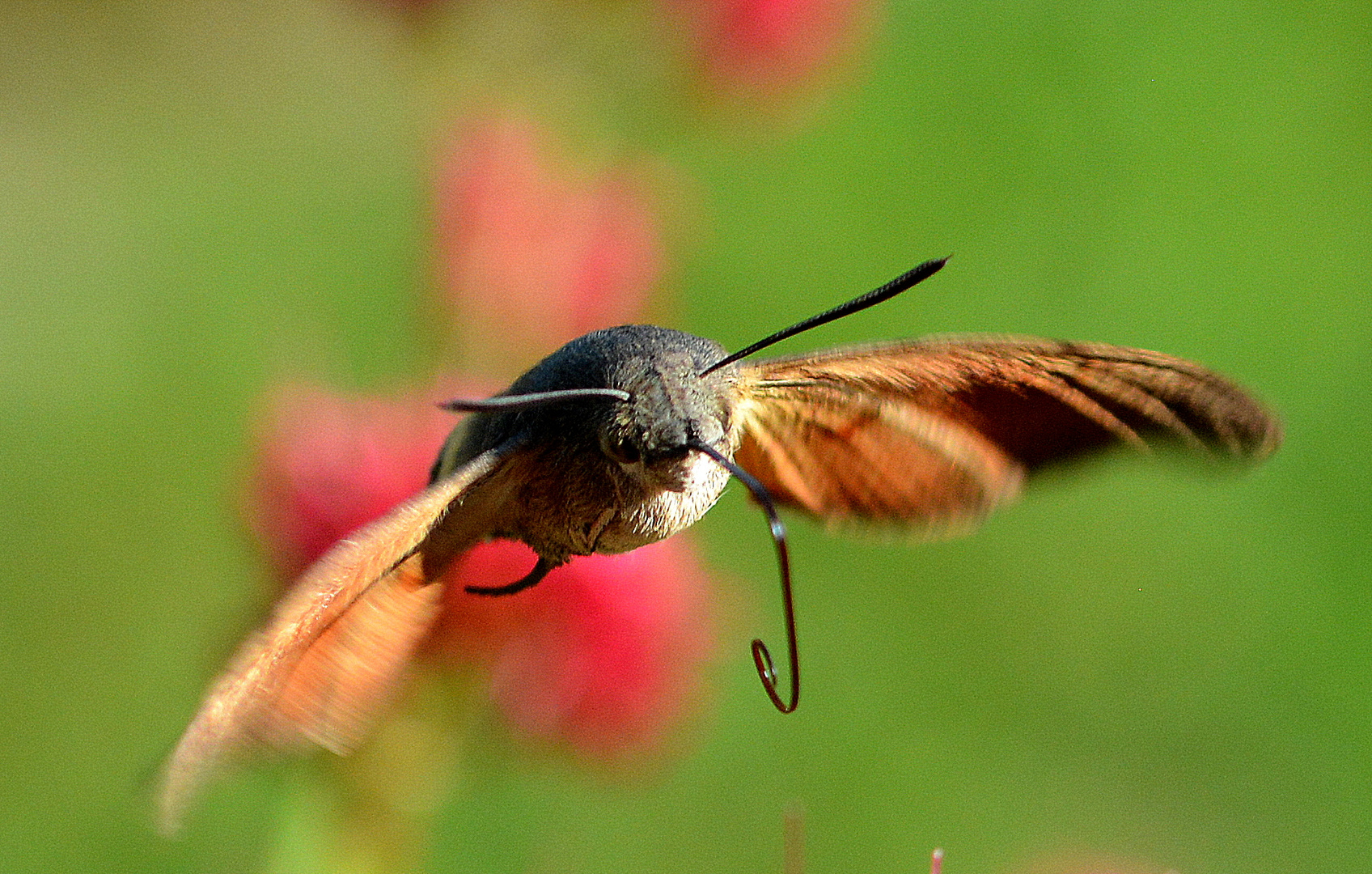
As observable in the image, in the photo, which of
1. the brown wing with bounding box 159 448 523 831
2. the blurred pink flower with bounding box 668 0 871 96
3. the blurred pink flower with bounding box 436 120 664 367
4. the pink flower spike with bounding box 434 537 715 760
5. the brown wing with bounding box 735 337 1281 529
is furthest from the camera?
the blurred pink flower with bounding box 668 0 871 96

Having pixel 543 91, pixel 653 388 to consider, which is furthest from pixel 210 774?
pixel 543 91

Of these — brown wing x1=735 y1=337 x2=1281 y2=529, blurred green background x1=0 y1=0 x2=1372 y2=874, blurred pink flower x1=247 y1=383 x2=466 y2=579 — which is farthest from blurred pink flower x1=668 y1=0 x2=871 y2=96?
brown wing x1=735 y1=337 x2=1281 y2=529

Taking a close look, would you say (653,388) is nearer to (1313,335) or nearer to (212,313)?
(1313,335)

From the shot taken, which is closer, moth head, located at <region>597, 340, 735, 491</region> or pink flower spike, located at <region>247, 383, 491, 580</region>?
moth head, located at <region>597, 340, 735, 491</region>

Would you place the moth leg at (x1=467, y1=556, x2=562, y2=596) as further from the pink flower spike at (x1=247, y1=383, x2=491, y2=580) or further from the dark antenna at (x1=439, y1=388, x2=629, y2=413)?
the pink flower spike at (x1=247, y1=383, x2=491, y2=580)

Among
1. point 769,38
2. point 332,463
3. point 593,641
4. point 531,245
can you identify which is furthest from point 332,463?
point 769,38

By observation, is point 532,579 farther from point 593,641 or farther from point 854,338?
point 854,338

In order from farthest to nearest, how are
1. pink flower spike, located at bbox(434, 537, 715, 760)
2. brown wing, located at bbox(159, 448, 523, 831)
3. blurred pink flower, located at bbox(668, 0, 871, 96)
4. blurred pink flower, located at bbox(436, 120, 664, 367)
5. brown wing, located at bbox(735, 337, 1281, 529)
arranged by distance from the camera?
blurred pink flower, located at bbox(668, 0, 871, 96)
blurred pink flower, located at bbox(436, 120, 664, 367)
pink flower spike, located at bbox(434, 537, 715, 760)
brown wing, located at bbox(735, 337, 1281, 529)
brown wing, located at bbox(159, 448, 523, 831)
